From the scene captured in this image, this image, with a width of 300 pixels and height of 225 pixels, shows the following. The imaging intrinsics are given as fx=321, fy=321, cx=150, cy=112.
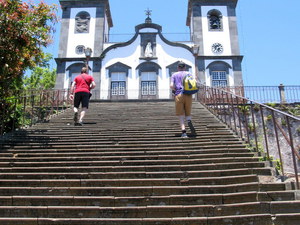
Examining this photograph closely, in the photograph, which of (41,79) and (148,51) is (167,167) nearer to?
(148,51)

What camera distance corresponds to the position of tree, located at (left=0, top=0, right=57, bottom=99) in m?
→ 7.53

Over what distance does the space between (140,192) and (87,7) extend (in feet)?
65.5

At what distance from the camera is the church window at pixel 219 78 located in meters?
20.2

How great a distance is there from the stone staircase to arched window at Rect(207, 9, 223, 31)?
15274mm

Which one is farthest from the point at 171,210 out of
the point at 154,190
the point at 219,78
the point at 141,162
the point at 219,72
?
the point at 219,72

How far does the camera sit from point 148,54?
2075cm

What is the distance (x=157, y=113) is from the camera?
1119cm

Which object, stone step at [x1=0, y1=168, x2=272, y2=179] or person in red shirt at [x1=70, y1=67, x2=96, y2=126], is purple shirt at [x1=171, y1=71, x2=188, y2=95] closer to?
stone step at [x1=0, y1=168, x2=272, y2=179]

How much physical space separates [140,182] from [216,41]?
57.7 ft

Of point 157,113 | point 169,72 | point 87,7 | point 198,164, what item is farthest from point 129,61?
point 198,164

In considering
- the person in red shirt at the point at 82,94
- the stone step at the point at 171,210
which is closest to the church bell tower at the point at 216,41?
the person in red shirt at the point at 82,94

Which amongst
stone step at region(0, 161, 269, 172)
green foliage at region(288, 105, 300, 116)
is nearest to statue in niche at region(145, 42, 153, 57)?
green foliage at region(288, 105, 300, 116)

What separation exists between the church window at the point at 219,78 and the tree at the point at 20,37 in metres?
13.4

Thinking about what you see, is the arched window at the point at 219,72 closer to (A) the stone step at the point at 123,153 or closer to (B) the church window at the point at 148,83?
(B) the church window at the point at 148,83
